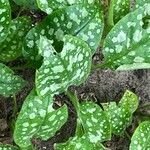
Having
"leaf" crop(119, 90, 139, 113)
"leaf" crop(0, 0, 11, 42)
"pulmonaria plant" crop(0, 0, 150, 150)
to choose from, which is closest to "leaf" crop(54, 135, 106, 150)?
"pulmonaria plant" crop(0, 0, 150, 150)

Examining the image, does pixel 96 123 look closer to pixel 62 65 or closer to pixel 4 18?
pixel 62 65

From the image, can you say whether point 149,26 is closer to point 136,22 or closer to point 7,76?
point 136,22

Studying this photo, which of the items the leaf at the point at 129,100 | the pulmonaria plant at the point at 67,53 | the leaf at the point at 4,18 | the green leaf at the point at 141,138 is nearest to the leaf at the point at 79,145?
the pulmonaria plant at the point at 67,53

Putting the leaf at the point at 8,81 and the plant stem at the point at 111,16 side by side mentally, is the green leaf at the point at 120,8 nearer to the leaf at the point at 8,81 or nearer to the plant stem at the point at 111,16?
the plant stem at the point at 111,16

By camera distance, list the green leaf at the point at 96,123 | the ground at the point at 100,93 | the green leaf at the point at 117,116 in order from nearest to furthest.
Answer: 1. the green leaf at the point at 96,123
2. the green leaf at the point at 117,116
3. the ground at the point at 100,93

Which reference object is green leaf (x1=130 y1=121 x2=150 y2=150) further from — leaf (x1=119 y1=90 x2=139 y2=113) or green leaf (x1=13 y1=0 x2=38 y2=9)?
green leaf (x1=13 y1=0 x2=38 y2=9)

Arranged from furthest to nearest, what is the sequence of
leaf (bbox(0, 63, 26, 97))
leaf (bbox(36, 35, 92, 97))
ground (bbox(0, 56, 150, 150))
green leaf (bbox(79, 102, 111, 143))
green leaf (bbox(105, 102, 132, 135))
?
1. ground (bbox(0, 56, 150, 150))
2. green leaf (bbox(105, 102, 132, 135))
3. green leaf (bbox(79, 102, 111, 143))
4. leaf (bbox(0, 63, 26, 97))
5. leaf (bbox(36, 35, 92, 97))

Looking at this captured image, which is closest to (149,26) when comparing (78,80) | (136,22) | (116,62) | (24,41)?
(136,22)
